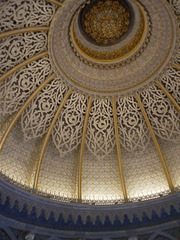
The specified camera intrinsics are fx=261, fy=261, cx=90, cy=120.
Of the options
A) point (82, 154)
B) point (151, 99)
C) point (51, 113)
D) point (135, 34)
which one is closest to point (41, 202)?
point (82, 154)

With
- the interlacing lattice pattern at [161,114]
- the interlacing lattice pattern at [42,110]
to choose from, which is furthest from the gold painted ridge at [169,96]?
the interlacing lattice pattern at [42,110]

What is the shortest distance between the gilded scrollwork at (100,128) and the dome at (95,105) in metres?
0.05

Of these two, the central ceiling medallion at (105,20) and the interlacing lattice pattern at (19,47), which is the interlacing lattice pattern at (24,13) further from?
the central ceiling medallion at (105,20)

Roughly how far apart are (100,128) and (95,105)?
111cm

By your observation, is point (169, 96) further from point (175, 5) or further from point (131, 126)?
point (175, 5)

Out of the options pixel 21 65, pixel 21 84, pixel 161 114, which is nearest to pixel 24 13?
pixel 21 65

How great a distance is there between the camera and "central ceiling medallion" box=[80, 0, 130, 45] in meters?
11.0

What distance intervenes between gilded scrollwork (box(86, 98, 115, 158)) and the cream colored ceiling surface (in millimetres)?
47

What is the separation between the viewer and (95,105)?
12.2 metres

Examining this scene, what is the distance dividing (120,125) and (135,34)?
163 inches

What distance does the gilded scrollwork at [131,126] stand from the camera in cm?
1220

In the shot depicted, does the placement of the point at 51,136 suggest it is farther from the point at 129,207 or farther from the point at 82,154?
the point at 129,207

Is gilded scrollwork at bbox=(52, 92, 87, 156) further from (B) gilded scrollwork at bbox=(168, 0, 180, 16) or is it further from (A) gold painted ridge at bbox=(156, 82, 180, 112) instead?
(B) gilded scrollwork at bbox=(168, 0, 180, 16)

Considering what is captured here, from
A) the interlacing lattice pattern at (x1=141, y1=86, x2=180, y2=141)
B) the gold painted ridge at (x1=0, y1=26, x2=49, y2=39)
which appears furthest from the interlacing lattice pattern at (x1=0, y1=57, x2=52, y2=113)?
the interlacing lattice pattern at (x1=141, y1=86, x2=180, y2=141)
